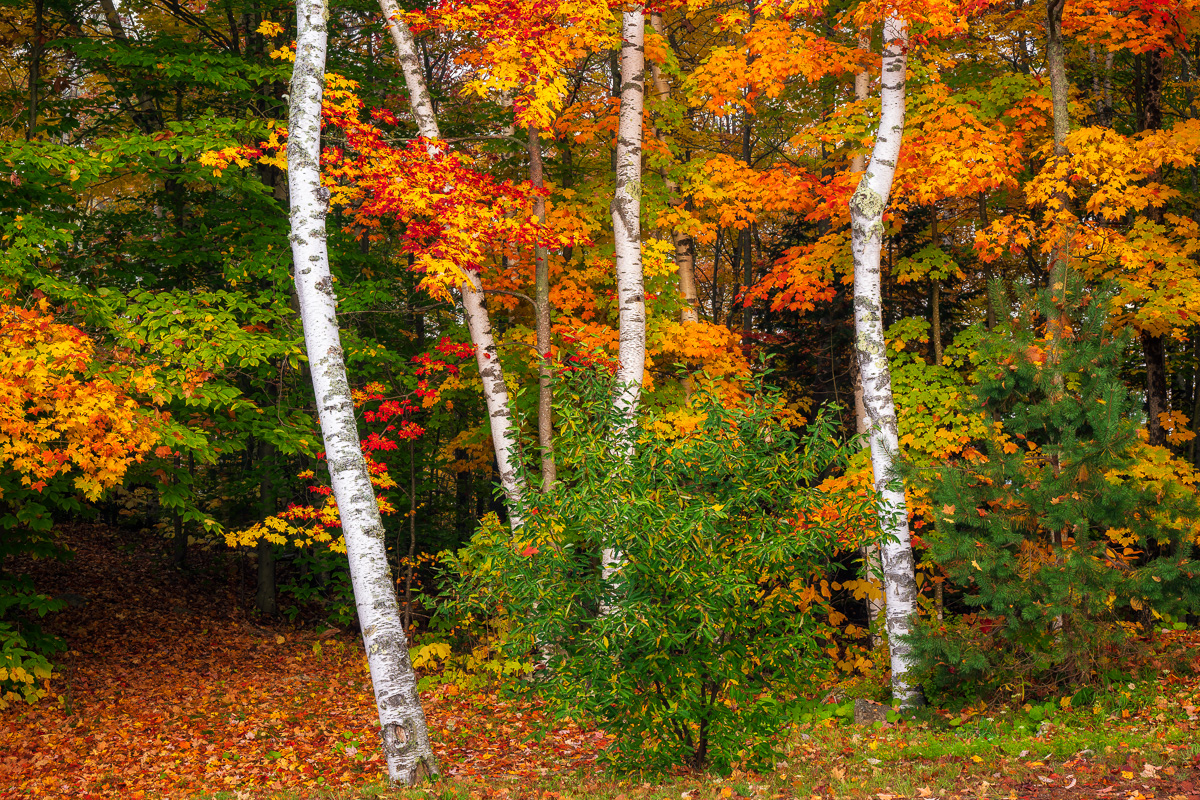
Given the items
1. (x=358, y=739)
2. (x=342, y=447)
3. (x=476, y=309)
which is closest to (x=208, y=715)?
(x=358, y=739)

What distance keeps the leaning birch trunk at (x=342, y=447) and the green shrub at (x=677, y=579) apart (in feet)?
3.22

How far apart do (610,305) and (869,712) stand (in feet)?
25.2

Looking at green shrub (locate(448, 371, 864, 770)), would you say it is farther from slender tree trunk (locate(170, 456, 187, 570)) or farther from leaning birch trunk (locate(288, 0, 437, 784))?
slender tree trunk (locate(170, 456, 187, 570))

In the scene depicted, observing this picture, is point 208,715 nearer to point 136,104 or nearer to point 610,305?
point 610,305

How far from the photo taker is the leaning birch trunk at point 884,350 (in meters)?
8.33

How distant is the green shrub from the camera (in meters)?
5.49

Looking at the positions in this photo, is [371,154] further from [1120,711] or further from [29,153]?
[1120,711]

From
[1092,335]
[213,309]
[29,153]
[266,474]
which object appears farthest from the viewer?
[266,474]

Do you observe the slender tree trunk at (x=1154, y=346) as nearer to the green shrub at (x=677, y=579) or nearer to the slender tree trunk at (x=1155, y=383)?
the slender tree trunk at (x=1155, y=383)

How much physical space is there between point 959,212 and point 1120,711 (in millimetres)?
13538

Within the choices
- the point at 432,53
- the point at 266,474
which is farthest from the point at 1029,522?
the point at 432,53

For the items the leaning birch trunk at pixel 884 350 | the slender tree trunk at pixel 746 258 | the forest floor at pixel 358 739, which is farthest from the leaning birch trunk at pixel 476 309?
the slender tree trunk at pixel 746 258

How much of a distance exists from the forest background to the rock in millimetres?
1028

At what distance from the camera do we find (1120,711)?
22.6 ft
